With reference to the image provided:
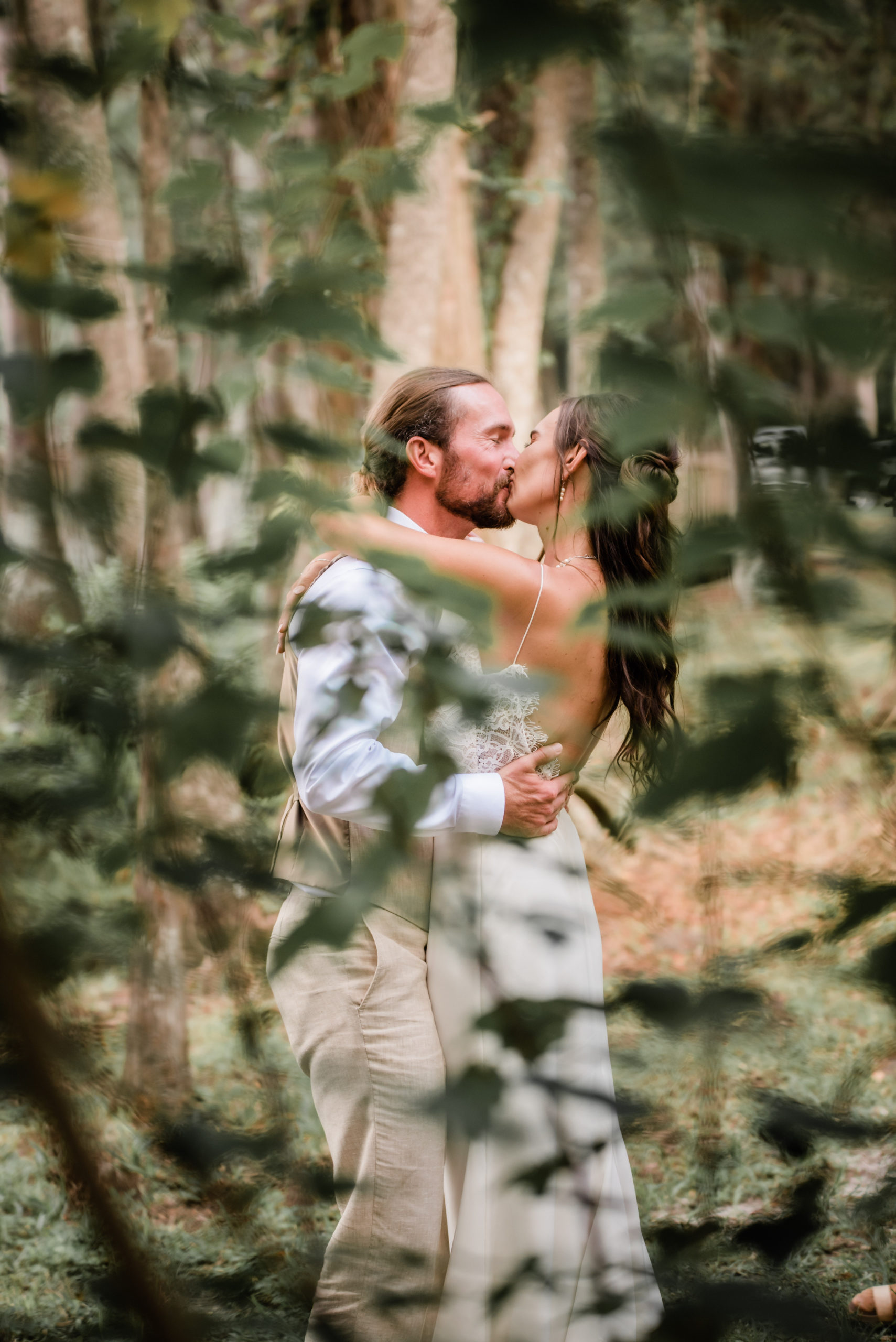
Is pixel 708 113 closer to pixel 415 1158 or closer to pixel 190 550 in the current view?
pixel 190 550

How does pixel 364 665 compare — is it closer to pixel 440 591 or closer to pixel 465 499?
pixel 440 591

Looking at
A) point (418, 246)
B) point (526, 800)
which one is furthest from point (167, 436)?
point (418, 246)

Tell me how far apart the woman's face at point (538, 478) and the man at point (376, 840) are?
0.04 metres

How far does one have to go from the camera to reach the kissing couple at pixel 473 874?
0.90 metres

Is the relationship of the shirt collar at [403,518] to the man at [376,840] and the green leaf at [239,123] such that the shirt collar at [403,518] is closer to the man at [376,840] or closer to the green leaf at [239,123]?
the man at [376,840]

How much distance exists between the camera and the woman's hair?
77 cm

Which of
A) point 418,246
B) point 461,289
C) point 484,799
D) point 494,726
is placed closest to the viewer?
point 494,726

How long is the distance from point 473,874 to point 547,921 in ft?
0.34

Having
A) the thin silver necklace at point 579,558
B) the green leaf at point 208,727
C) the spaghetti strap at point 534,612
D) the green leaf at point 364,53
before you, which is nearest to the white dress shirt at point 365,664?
the green leaf at point 208,727

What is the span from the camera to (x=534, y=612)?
7.00 ft

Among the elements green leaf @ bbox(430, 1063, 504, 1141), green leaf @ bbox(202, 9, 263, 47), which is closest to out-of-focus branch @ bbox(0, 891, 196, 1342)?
green leaf @ bbox(430, 1063, 504, 1141)

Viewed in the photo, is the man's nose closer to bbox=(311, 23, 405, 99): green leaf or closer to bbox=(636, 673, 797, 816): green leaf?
bbox=(311, 23, 405, 99): green leaf

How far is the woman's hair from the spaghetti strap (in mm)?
126

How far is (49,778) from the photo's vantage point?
0.87 metres
